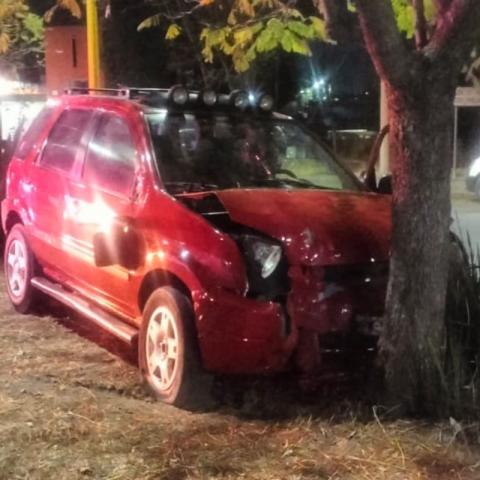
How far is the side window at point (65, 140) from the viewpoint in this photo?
6906 millimetres

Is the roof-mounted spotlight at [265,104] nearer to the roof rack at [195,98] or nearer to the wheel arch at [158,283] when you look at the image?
the roof rack at [195,98]

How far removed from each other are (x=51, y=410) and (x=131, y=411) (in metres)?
0.44

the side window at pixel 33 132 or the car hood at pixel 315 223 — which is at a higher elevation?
the side window at pixel 33 132

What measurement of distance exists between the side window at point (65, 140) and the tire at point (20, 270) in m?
0.79

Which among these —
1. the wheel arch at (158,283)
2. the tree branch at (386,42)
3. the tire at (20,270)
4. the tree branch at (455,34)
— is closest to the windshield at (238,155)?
the wheel arch at (158,283)

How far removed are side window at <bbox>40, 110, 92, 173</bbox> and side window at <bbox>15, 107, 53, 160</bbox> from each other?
0.27 m

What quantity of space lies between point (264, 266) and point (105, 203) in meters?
1.55

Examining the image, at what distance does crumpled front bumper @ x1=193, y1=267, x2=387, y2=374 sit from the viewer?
16.6 feet

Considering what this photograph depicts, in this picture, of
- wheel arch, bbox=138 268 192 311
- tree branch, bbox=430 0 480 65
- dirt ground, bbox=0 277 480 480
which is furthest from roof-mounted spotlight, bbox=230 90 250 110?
dirt ground, bbox=0 277 480 480

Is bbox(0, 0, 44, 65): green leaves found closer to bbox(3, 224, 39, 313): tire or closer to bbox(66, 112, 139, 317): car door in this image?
bbox(3, 224, 39, 313): tire

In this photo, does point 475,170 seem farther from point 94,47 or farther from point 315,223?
point 315,223

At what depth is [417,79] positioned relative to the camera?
16.1 ft

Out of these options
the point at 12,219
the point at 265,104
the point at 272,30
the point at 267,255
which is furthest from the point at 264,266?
the point at 272,30

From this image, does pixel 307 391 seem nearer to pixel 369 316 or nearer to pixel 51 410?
pixel 369 316
